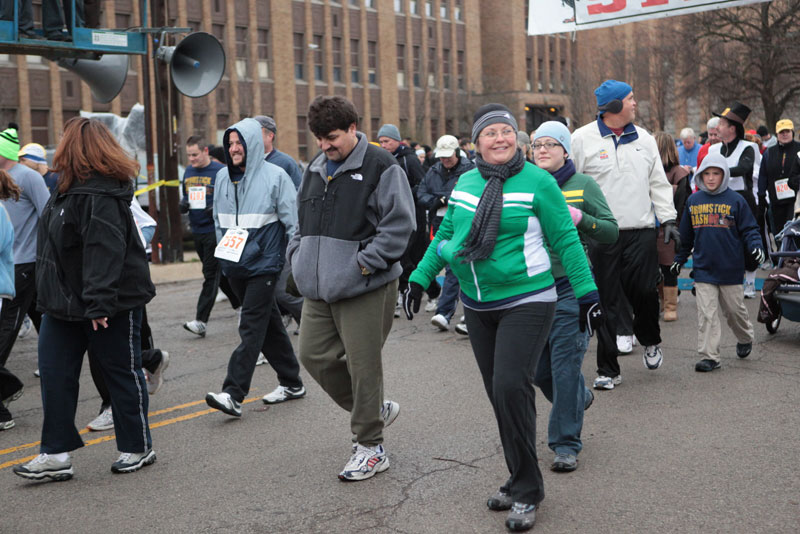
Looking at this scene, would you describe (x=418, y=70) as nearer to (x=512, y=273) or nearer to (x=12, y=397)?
(x=12, y=397)

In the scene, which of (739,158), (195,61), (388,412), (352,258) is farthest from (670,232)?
(195,61)

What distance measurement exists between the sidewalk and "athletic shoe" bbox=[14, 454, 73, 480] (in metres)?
10.4

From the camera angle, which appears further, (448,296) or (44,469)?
(448,296)

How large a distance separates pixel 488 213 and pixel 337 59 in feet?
161

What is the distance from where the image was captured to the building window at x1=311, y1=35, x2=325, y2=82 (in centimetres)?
5075

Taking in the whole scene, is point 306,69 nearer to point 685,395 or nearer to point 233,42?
point 233,42

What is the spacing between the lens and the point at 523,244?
14.2 feet

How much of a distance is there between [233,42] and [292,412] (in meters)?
41.3

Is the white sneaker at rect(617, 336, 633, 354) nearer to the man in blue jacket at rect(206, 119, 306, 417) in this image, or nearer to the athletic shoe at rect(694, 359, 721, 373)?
the athletic shoe at rect(694, 359, 721, 373)

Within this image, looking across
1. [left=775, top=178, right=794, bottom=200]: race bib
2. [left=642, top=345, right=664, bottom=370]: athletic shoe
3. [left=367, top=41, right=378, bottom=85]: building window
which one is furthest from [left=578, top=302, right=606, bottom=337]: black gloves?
[left=367, top=41, right=378, bottom=85]: building window

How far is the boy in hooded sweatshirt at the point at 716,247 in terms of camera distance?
291 inches

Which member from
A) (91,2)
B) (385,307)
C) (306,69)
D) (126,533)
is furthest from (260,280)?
(306,69)

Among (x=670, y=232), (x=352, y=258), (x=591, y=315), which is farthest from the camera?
(x=670, y=232)

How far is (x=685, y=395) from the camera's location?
671 cm
